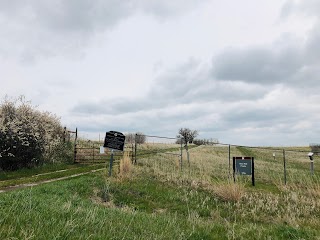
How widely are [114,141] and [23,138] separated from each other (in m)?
6.33

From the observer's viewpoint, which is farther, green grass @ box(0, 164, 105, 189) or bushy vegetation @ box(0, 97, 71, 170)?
bushy vegetation @ box(0, 97, 71, 170)

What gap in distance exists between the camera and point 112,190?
12.8 m

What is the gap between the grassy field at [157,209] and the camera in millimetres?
4895

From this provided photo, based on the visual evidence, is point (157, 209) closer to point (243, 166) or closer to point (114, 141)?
point (114, 141)

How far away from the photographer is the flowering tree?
60.8 feet

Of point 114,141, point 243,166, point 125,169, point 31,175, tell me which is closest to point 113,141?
point 114,141

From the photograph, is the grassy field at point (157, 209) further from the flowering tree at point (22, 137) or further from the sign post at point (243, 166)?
the flowering tree at point (22, 137)

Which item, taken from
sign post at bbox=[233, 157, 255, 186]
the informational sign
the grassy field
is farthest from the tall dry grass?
the informational sign

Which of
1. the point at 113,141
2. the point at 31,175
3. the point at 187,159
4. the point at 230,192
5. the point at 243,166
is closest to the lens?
the point at 230,192

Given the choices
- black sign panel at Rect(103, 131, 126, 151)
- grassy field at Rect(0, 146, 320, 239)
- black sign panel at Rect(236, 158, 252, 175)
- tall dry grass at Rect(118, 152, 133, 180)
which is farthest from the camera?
black sign panel at Rect(236, 158, 252, 175)

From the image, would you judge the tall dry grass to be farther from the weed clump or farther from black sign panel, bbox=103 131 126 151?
the weed clump

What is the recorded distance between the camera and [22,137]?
758 inches

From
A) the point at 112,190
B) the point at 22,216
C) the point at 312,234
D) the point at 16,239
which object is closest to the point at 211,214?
the point at 312,234

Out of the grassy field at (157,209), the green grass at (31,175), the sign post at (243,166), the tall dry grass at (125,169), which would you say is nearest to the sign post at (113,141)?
the tall dry grass at (125,169)
